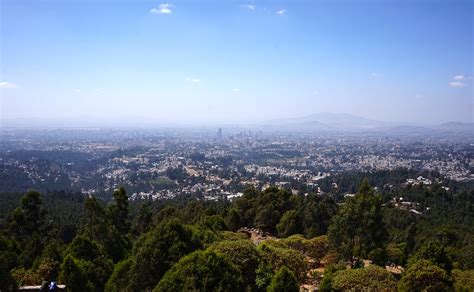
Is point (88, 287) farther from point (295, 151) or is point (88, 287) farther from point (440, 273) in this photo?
point (295, 151)

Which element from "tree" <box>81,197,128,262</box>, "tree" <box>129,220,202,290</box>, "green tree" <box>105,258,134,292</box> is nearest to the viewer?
"tree" <box>129,220,202,290</box>

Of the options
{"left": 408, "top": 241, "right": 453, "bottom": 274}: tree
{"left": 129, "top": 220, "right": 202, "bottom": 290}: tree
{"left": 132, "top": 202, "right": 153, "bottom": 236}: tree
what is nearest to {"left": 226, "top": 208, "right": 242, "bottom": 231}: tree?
{"left": 132, "top": 202, "right": 153, "bottom": 236}: tree

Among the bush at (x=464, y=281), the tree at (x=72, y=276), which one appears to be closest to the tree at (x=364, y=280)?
the bush at (x=464, y=281)

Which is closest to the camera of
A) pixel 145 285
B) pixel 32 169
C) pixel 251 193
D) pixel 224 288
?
pixel 224 288

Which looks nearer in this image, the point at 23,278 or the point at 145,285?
the point at 145,285

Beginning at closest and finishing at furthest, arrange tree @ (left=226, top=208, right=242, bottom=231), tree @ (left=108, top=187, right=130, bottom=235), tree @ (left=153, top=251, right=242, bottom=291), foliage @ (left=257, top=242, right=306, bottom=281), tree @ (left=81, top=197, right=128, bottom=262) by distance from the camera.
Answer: tree @ (left=153, top=251, right=242, bottom=291), foliage @ (left=257, top=242, right=306, bottom=281), tree @ (left=81, top=197, right=128, bottom=262), tree @ (left=108, top=187, right=130, bottom=235), tree @ (left=226, top=208, right=242, bottom=231)

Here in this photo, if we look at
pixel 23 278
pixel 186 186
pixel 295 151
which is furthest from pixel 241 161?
pixel 23 278

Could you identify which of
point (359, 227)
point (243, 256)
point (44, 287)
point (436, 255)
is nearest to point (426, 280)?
point (436, 255)

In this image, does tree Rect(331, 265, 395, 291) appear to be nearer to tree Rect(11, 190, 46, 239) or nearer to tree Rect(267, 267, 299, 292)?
tree Rect(267, 267, 299, 292)
